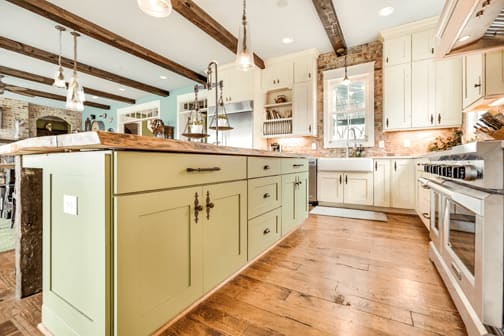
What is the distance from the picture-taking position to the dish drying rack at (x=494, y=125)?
1288 mm

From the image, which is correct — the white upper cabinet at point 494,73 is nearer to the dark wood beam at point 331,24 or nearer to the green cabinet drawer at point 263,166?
the dark wood beam at point 331,24

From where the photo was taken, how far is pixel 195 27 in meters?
3.51

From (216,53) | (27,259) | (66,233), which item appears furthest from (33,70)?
(66,233)

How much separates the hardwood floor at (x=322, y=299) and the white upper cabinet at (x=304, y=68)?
11.0ft

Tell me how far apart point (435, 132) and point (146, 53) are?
17.4 feet

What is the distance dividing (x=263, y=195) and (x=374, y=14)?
331 cm

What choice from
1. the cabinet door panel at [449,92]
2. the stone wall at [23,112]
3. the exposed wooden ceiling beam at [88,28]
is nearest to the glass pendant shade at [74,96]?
the exposed wooden ceiling beam at [88,28]

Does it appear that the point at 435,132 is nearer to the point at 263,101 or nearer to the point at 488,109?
the point at 488,109

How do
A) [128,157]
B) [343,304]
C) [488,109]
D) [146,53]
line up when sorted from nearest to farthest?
[128,157]
[343,304]
[488,109]
[146,53]

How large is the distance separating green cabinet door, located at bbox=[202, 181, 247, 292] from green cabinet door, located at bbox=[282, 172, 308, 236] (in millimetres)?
742

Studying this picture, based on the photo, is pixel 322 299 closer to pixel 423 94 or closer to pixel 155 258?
pixel 155 258

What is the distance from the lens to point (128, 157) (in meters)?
0.79

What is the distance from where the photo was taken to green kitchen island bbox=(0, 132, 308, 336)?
77cm

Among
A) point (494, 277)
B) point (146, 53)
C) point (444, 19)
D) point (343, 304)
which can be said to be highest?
point (146, 53)
